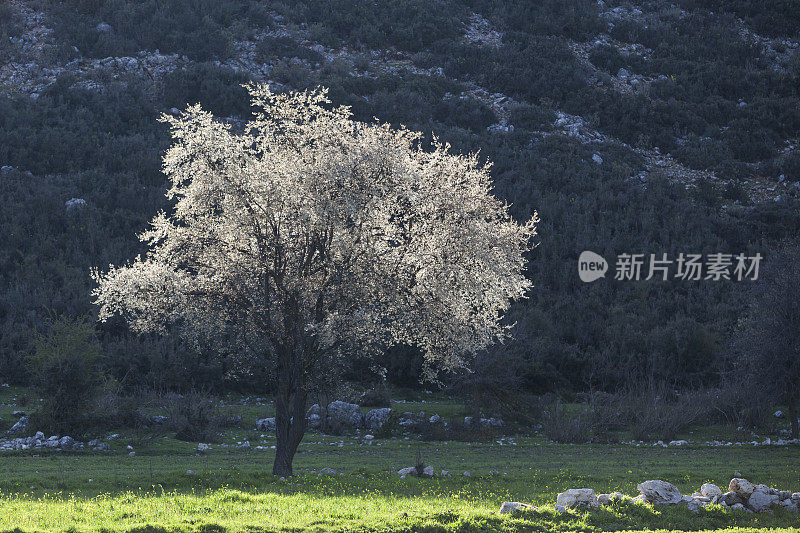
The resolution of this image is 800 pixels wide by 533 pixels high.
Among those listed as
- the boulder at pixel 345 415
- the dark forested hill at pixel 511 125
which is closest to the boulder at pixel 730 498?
the dark forested hill at pixel 511 125

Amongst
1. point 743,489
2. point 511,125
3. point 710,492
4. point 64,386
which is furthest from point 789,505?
point 511,125

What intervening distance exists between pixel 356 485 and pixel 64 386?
1464 cm

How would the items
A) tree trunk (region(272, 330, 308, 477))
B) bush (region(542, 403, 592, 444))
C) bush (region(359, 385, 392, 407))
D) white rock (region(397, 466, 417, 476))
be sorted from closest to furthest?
tree trunk (region(272, 330, 308, 477))
white rock (region(397, 466, 417, 476))
bush (region(542, 403, 592, 444))
bush (region(359, 385, 392, 407))

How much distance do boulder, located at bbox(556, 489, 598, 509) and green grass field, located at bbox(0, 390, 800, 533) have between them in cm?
38

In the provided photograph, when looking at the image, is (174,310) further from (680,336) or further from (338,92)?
(338,92)

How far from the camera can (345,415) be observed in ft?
113

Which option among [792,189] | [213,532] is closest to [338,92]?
[792,189]

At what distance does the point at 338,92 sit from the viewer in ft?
230

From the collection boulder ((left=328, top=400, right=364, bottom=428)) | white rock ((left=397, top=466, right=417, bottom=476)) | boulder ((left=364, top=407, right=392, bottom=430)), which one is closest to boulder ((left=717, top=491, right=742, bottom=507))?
white rock ((left=397, top=466, right=417, bottom=476))

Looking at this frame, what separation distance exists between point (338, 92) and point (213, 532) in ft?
201

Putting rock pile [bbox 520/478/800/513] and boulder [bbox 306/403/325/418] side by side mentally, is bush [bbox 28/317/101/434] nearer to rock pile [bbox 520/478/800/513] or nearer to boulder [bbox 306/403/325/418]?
boulder [bbox 306/403/325/418]

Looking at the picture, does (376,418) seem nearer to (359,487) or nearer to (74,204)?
(359,487)

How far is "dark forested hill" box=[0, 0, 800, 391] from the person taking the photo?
4553 centimetres

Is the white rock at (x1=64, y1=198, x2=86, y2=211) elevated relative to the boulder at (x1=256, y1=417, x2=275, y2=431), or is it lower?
elevated
